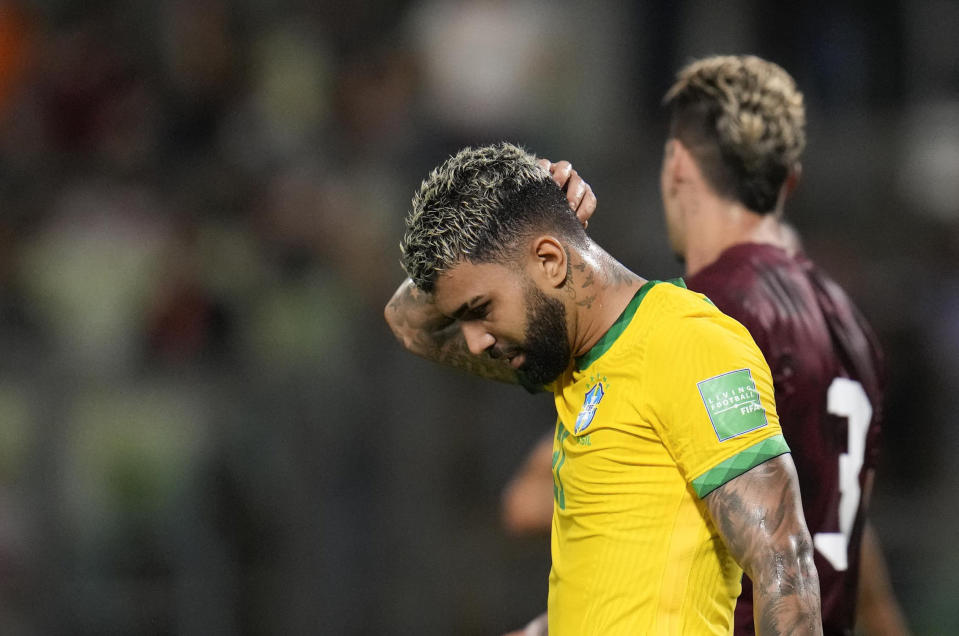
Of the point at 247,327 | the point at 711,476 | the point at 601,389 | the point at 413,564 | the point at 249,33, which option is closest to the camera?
the point at 711,476

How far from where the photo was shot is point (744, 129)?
11.2ft

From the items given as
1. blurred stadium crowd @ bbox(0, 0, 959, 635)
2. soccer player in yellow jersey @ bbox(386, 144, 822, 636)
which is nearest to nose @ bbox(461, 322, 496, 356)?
soccer player in yellow jersey @ bbox(386, 144, 822, 636)

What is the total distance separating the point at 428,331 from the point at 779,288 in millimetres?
944

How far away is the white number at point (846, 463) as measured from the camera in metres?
3.23

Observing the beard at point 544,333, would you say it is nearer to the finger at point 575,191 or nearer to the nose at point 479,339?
the nose at point 479,339

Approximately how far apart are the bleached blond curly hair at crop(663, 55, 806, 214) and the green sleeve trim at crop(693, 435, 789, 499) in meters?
1.25

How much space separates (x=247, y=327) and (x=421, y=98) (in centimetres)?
173

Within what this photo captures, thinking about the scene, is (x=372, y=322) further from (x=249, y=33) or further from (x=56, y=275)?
(x=249, y=33)

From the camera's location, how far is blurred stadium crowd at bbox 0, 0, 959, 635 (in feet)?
22.2

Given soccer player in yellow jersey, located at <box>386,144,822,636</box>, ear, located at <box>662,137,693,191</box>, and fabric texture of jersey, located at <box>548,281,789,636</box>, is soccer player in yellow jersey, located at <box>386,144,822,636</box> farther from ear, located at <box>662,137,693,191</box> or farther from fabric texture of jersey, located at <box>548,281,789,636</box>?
ear, located at <box>662,137,693,191</box>

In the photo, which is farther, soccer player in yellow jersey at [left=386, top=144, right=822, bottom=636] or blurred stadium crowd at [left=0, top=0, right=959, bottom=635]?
blurred stadium crowd at [left=0, top=0, right=959, bottom=635]

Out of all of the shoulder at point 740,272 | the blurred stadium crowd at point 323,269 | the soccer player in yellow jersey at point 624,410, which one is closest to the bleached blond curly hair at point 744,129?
the shoulder at point 740,272

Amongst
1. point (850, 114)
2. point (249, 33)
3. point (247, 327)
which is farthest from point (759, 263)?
point (249, 33)

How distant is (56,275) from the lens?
7449mm
